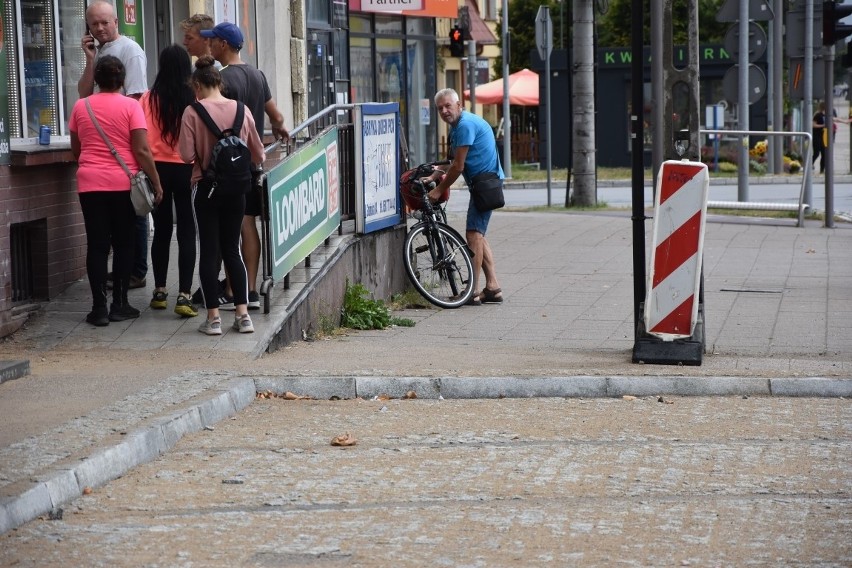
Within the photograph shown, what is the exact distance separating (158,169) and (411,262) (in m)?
3.49

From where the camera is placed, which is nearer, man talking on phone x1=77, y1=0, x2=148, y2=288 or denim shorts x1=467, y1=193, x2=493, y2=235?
man talking on phone x1=77, y1=0, x2=148, y2=288

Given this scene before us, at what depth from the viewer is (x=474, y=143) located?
13.0 metres

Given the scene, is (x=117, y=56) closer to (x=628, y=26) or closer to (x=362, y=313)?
(x=362, y=313)

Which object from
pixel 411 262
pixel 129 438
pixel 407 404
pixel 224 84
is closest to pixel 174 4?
pixel 411 262

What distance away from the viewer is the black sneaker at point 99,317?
981 centimetres

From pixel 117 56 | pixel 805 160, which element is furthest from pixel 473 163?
pixel 805 160

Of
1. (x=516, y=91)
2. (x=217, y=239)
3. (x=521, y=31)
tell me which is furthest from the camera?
(x=521, y=31)

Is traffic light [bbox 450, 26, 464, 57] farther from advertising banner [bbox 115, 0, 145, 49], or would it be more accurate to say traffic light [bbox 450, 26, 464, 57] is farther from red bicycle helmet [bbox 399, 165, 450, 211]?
red bicycle helmet [bbox 399, 165, 450, 211]

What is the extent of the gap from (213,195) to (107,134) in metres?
0.87

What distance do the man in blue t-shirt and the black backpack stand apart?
3548 mm

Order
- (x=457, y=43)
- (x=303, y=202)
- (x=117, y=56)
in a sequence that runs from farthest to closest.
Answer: (x=457, y=43), (x=303, y=202), (x=117, y=56)

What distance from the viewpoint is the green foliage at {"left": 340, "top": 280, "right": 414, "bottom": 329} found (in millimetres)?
11680

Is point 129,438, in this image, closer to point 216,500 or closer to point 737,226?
point 216,500

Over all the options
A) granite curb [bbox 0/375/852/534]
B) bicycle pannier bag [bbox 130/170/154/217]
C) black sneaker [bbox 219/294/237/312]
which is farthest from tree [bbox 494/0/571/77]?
granite curb [bbox 0/375/852/534]
